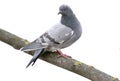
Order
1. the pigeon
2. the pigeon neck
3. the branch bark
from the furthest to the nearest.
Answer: the pigeon neck, the pigeon, the branch bark

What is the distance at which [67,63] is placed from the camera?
209 inches

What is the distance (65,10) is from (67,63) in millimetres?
540

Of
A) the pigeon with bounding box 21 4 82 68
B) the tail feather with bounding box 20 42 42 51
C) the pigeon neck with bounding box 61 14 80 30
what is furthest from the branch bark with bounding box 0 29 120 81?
the pigeon neck with bounding box 61 14 80 30

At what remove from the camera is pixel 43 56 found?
18.0 feet

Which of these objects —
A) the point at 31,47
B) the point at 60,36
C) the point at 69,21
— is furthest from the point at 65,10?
the point at 31,47

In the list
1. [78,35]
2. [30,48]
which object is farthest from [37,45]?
[78,35]

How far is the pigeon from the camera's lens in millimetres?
5309

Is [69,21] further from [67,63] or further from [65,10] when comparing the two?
[67,63]

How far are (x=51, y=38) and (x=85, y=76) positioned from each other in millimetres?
517

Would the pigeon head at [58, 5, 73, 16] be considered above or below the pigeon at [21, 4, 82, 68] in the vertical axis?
above

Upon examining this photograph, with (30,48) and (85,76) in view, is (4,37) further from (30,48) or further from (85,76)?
(85,76)

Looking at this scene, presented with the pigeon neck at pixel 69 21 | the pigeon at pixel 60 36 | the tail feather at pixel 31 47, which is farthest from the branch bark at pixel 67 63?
the pigeon neck at pixel 69 21

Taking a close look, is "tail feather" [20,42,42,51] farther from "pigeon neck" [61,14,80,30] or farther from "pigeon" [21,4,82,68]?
"pigeon neck" [61,14,80,30]

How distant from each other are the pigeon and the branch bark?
85 millimetres
